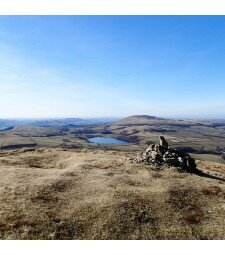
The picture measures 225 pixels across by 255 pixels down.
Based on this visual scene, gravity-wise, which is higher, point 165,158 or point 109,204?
point 165,158

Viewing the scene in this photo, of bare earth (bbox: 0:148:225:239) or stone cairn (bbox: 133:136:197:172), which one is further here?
stone cairn (bbox: 133:136:197:172)

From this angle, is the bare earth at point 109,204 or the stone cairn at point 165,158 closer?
the bare earth at point 109,204

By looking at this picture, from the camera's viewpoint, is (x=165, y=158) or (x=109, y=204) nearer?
(x=109, y=204)

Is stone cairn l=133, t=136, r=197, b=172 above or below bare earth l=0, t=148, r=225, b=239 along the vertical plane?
above

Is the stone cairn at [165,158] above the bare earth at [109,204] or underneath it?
above
